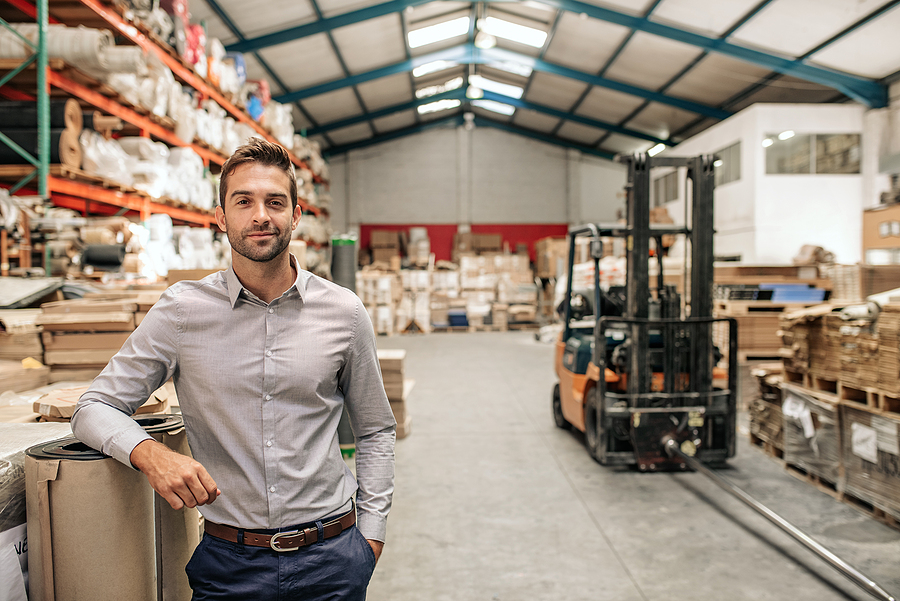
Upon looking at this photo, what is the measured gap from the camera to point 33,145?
15.4ft

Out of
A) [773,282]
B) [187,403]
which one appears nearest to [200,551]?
[187,403]

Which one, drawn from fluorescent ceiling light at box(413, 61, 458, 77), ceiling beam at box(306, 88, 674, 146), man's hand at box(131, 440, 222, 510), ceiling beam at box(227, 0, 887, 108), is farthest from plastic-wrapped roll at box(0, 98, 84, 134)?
ceiling beam at box(306, 88, 674, 146)

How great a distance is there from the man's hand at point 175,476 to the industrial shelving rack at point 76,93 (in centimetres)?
445

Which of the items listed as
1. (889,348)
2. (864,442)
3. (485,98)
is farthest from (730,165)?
(864,442)

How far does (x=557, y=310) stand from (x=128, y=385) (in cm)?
498

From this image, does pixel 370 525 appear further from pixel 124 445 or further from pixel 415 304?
pixel 415 304

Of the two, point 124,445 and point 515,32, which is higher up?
point 515,32

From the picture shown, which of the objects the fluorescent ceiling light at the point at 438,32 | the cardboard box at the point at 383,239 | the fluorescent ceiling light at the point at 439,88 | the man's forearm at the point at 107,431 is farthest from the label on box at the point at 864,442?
the cardboard box at the point at 383,239

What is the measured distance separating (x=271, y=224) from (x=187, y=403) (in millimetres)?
539

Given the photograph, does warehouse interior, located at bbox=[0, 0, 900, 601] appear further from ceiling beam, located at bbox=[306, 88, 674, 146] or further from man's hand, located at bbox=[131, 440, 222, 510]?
ceiling beam, located at bbox=[306, 88, 674, 146]

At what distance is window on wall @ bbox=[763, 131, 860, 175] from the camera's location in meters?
11.7

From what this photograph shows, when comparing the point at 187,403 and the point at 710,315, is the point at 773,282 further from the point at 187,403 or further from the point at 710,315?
the point at 187,403

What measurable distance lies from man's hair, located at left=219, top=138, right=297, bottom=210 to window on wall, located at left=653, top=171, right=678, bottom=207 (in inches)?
620

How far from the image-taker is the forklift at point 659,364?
4.43 m
